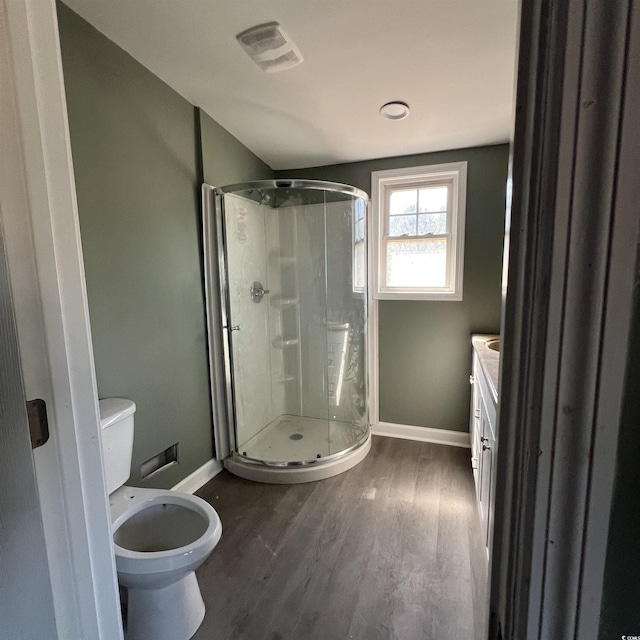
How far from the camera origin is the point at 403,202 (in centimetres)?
288

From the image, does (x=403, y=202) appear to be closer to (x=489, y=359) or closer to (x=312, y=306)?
(x=312, y=306)

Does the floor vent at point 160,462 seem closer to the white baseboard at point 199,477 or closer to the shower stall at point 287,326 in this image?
the white baseboard at point 199,477

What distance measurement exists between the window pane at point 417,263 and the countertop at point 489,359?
0.56m

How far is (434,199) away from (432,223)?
183mm

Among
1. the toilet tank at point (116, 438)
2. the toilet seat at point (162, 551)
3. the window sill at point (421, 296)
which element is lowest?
the toilet seat at point (162, 551)

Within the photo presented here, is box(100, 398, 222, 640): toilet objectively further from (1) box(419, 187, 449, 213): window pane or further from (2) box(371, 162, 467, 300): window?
(1) box(419, 187, 449, 213): window pane

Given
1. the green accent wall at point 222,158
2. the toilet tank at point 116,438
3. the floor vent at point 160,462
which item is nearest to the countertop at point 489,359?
the toilet tank at point 116,438

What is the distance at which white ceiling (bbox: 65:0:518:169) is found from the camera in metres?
1.38

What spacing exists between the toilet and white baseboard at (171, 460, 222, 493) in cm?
60

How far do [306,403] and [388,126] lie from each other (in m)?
2.29

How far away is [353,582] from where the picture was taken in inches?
63.0

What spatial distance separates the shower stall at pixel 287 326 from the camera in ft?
7.93

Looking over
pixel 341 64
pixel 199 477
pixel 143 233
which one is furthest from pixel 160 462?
pixel 341 64

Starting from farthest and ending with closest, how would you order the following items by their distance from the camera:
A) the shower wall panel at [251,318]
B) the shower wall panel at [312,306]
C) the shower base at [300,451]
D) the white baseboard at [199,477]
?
the shower wall panel at [312,306], the shower wall panel at [251,318], the shower base at [300,451], the white baseboard at [199,477]
